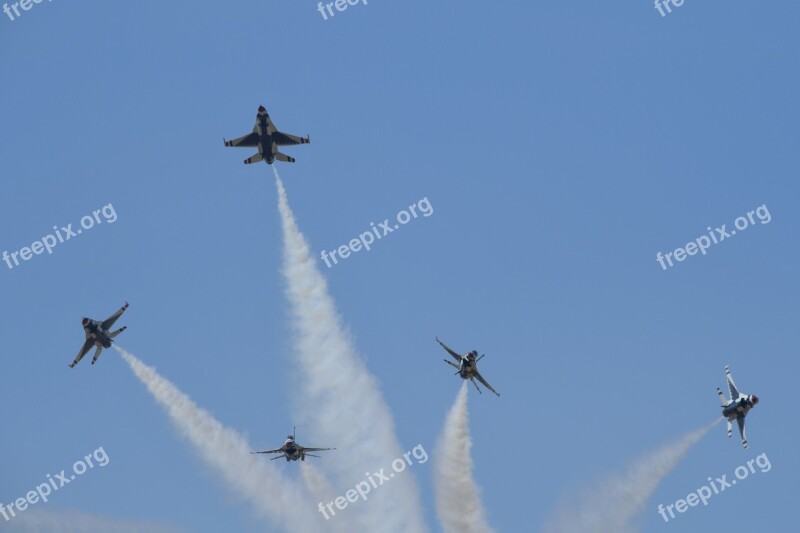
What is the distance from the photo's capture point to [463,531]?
319 feet

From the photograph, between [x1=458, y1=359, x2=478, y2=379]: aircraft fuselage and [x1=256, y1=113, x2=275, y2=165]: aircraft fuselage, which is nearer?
[x1=458, y1=359, x2=478, y2=379]: aircraft fuselage

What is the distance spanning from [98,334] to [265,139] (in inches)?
1018

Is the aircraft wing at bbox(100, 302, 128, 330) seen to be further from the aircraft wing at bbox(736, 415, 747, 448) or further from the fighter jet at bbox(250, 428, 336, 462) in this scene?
the aircraft wing at bbox(736, 415, 747, 448)

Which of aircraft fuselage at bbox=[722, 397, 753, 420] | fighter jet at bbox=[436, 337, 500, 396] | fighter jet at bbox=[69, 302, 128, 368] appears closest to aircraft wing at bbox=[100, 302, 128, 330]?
fighter jet at bbox=[69, 302, 128, 368]

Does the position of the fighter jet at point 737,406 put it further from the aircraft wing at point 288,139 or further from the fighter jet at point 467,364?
the aircraft wing at point 288,139

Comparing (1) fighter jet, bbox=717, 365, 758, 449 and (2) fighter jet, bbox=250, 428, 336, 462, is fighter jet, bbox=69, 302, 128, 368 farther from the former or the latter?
(1) fighter jet, bbox=717, 365, 758, 449

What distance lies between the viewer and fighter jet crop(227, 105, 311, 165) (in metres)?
103

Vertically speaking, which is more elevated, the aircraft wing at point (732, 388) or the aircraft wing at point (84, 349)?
the aircraft wing at point (84, 349)

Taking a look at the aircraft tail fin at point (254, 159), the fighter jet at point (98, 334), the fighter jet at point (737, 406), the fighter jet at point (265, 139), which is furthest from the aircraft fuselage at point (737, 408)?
the fighter jet at point (98, 334)

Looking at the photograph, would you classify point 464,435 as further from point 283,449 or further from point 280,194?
point 280,194

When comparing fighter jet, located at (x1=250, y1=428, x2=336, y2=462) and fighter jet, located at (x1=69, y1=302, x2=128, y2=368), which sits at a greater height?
fighter jet, located at (x1=69, y1=302, x2=128, y2=368)

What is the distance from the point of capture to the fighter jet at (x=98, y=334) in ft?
339

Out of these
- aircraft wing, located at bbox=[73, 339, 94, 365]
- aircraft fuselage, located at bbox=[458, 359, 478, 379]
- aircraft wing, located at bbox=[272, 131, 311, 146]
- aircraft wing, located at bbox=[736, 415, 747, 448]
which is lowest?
aircraft wing, located at bbox=[736, 415, 747, 448]

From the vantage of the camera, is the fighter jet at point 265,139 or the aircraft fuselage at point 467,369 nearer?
the aircraft fuselage at point 467,369
